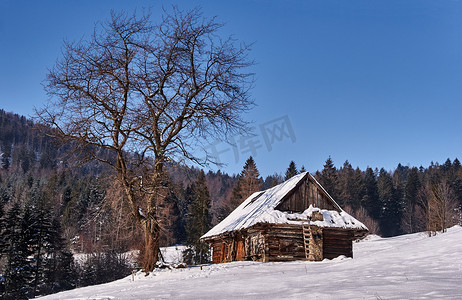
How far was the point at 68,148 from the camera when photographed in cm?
1809

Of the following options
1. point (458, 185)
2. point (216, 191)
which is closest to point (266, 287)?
point (458, 185)

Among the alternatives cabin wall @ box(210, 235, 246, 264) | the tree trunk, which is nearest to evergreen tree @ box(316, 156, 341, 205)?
cabin wall @ box(210, 235, 246, 264)

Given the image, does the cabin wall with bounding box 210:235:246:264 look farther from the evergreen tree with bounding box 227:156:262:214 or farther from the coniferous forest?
the evergreen tree with bounding box 227:156:262:214

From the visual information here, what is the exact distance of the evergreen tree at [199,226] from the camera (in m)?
53.7

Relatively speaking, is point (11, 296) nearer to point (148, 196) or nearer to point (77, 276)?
point (77, 276)

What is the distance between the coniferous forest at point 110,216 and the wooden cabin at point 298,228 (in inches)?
207

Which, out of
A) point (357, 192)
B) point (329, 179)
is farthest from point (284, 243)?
point (357, 192)

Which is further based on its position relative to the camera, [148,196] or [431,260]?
[148,196]

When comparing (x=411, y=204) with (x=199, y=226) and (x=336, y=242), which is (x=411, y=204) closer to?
(x=199, y=226)

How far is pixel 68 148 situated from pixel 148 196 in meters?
4.54

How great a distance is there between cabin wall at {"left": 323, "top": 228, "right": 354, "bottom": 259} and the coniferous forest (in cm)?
961

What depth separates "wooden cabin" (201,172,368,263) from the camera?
2270 centimetres

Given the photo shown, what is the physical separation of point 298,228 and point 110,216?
36.7 feet

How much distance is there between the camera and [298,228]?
922 inches
